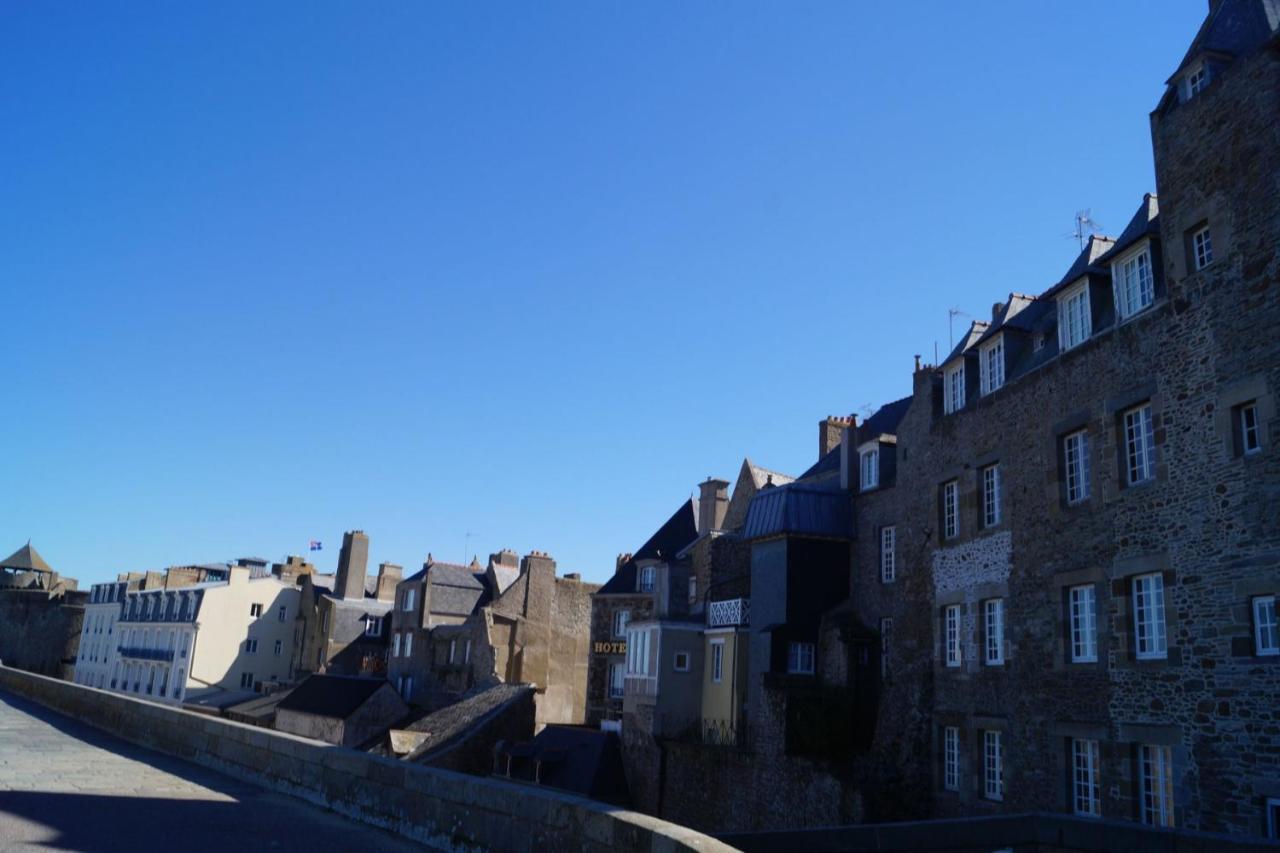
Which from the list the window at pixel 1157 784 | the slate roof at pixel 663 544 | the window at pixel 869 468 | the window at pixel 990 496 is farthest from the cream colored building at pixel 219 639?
the window at pixel 1157 784

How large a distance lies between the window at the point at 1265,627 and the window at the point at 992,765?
611 cm

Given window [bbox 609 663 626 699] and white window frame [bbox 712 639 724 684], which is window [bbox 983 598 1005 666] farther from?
window [bbox 609 663 626 699]

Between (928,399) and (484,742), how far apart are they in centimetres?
2091

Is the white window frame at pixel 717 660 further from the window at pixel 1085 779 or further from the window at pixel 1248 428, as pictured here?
the window at pixel 1248 428

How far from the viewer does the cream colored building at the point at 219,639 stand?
5759 centimetres

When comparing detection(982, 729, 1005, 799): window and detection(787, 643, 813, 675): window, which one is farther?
detection(787, 643, 813, 675): window

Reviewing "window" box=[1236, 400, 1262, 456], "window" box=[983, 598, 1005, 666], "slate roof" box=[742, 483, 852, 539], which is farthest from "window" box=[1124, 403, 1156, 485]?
"slate roof" box=[742, 483, 852, 539]

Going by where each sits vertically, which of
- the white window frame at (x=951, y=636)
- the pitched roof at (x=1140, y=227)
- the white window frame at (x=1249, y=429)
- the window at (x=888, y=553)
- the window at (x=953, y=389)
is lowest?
the white window frame at (x=951, y=636)

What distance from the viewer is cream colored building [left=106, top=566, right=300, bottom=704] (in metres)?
57.6

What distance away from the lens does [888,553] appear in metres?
24.9

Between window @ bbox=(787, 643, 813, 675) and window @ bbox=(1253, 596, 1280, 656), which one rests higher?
window @ bbox=(1253, 596, 1280, 656)

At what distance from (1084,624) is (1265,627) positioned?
3781 mm

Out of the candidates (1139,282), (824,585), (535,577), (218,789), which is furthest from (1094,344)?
(535,577)

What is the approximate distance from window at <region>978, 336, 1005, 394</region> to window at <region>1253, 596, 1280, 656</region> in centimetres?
746
